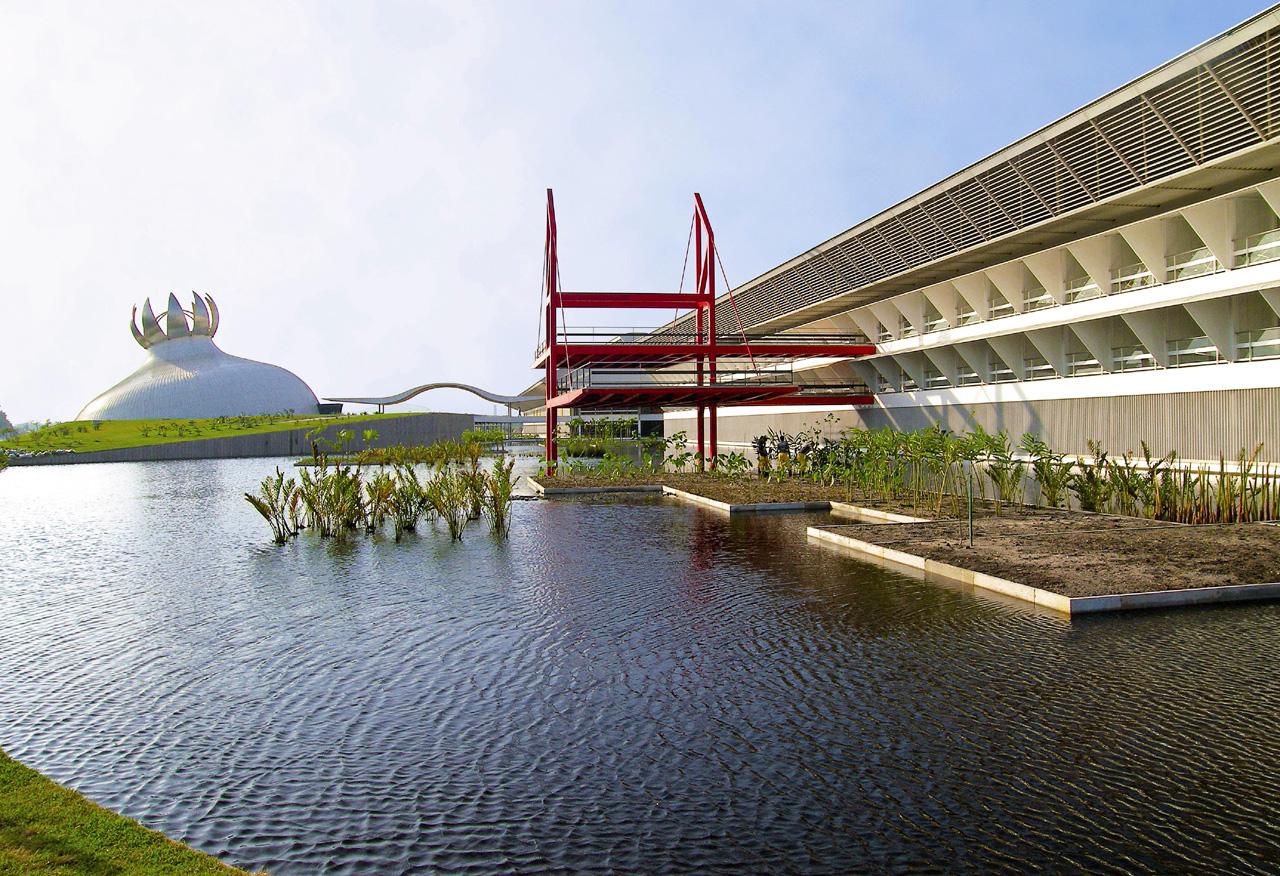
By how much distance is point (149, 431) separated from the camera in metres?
61.5

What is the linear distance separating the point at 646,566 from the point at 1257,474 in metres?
11.0

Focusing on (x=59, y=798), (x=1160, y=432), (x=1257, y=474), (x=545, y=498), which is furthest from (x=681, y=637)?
(x=545, y=498)

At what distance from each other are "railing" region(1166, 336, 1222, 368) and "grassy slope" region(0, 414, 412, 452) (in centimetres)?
4541

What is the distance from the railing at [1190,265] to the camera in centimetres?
1866

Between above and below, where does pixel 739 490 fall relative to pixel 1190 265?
below

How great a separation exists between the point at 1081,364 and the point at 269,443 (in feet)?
165

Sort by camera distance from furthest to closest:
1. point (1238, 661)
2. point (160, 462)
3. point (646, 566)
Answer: point (160, 462) → point (646, 566) → point (1238, 661)

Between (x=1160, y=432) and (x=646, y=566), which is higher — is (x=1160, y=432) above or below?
above

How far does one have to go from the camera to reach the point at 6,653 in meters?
9.34

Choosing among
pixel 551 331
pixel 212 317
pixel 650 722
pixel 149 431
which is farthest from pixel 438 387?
pixel 650 722

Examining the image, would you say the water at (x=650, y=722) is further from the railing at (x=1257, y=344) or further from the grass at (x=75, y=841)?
the railing at (x=1257, y=344)

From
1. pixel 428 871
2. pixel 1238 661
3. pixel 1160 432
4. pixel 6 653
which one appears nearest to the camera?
pixel 428 871

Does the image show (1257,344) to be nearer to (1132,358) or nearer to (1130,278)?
(1130,278)

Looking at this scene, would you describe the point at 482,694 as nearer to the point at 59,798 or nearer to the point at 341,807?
the point at 341,807
